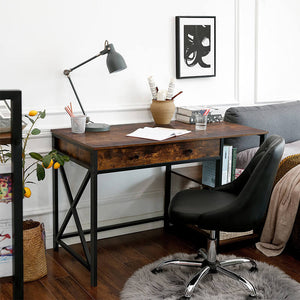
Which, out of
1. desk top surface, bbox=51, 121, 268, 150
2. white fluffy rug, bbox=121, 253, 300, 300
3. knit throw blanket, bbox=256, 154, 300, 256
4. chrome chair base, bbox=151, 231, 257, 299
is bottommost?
white fluffy rug, bbox=121, 253, 300, 300

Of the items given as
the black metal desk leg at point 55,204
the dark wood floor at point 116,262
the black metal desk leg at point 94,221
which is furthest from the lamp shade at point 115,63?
the dark wood floor at point 116,262

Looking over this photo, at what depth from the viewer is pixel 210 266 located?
2.74 m

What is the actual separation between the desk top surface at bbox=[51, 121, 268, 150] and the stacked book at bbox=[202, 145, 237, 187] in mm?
133

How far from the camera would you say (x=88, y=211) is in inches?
134

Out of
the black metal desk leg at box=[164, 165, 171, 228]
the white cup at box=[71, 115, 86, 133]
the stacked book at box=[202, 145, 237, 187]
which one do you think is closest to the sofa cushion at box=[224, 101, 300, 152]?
the stacked book at box=[202, 145, 237, 187]

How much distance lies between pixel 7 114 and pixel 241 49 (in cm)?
244

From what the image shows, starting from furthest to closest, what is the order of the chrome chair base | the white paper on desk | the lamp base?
the lamp base
the white paper on desk
the chrome chair base

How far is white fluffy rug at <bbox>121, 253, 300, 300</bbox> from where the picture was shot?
103 inches

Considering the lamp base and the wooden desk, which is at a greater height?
the lamp base

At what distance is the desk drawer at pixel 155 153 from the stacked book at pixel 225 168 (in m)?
0.13

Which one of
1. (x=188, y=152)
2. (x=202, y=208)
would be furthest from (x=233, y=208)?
(x=188, y=152)

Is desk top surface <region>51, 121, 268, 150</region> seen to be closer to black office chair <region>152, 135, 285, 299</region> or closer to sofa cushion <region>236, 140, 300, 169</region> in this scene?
sofa cushion <region>236, 140, 300, 169</region>

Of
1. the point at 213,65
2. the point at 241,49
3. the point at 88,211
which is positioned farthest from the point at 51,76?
the point at 241,49

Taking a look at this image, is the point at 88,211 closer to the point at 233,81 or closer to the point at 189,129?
the point at 189,129
